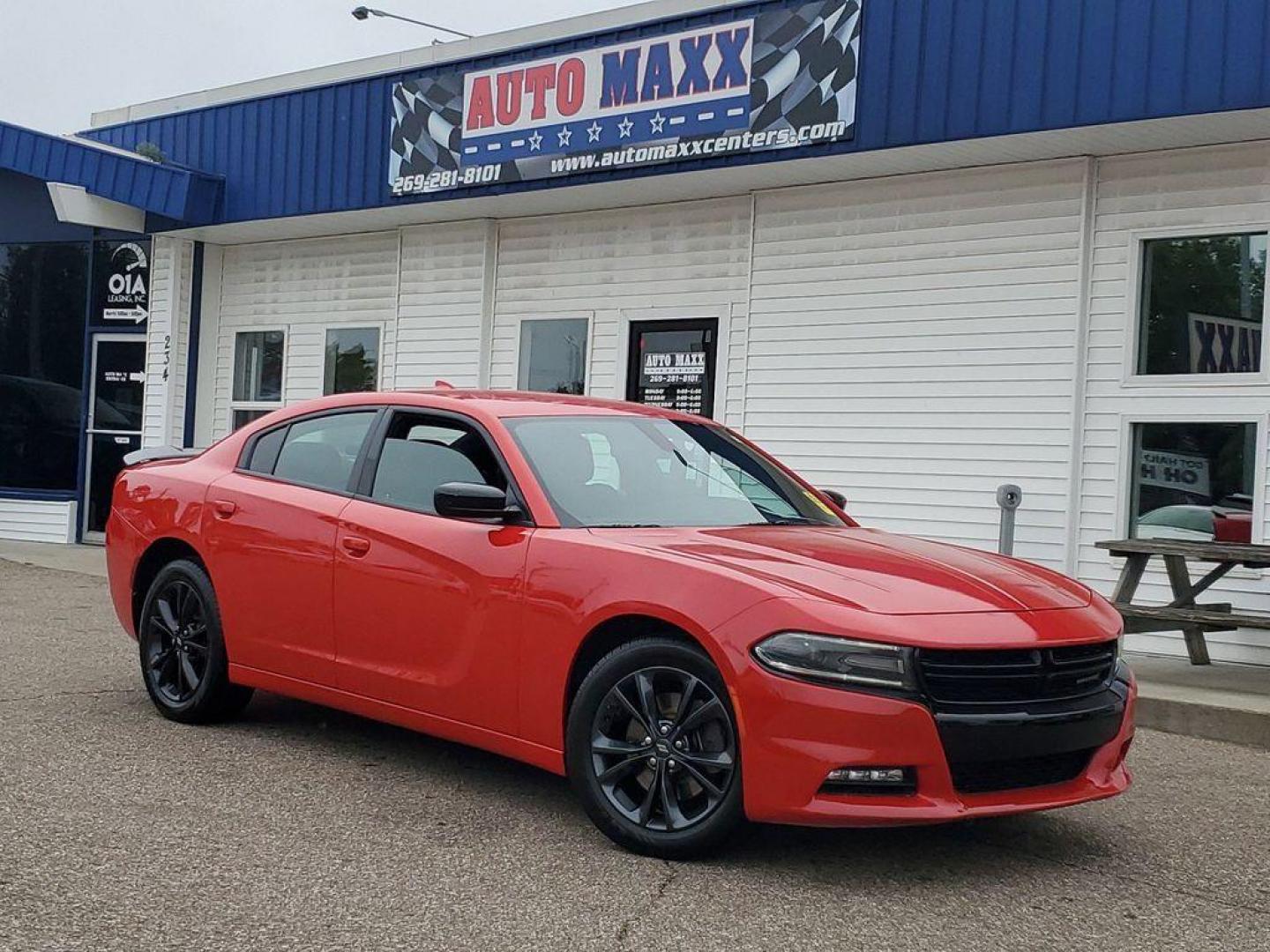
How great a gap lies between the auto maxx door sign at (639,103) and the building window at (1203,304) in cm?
231

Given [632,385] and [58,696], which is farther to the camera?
[632,385]

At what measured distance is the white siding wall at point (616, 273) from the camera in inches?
457

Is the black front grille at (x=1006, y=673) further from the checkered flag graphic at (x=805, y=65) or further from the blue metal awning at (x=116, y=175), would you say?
the blue metal awning at (x=116, y=175)

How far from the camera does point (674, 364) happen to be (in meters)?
12.0

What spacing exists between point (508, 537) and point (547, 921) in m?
1.53

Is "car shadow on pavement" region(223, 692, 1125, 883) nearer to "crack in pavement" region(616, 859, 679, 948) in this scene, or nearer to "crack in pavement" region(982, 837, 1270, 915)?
"crack in pavement" region(982, 837, 1270, 915)

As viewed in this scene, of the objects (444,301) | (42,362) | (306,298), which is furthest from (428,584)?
(42,362)

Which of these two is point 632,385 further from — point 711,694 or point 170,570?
point 711,694

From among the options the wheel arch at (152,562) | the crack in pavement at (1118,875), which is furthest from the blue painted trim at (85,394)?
the crack in pavement at (1118,875)

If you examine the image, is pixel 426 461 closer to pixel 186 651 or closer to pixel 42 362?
pixel 186 651

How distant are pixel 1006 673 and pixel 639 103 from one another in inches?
301

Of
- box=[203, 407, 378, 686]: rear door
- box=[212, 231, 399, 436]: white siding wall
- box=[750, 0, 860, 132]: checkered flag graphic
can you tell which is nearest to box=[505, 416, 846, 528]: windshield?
box=[203, 407, 378, 686]: rear door

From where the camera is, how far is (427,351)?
1378 centimetres

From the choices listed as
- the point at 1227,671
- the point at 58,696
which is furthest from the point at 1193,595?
the point at 58,696
